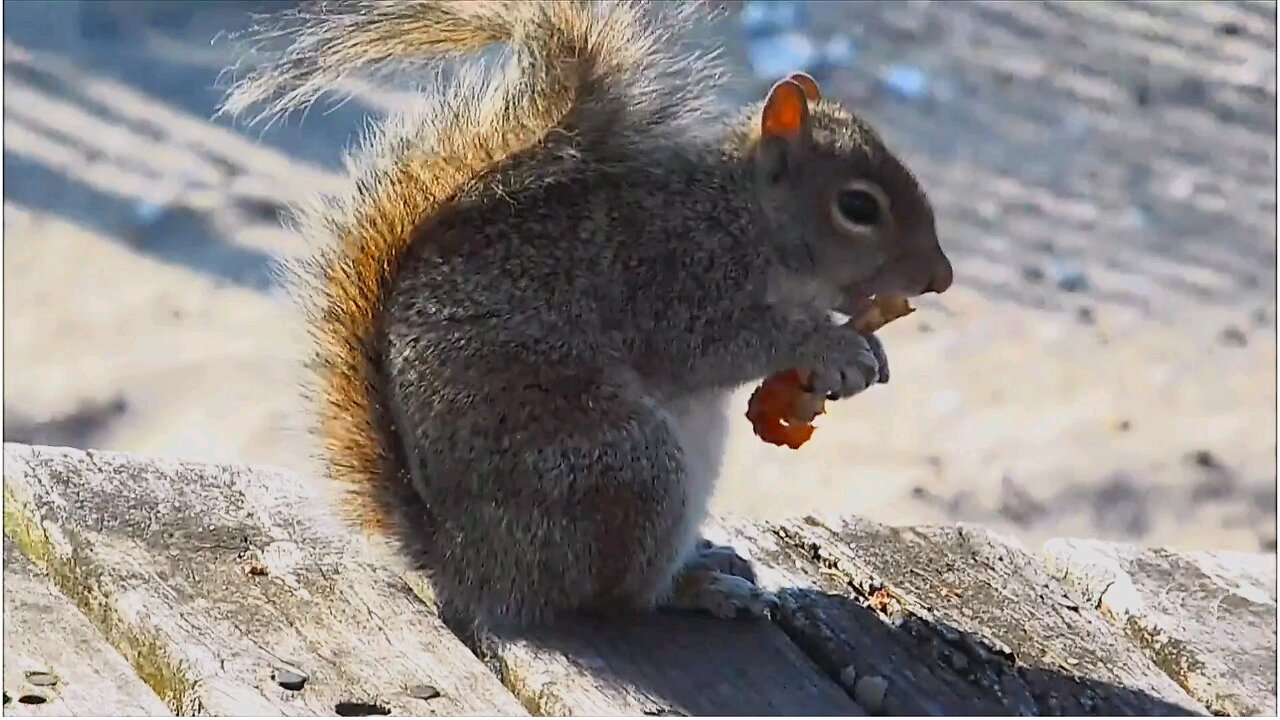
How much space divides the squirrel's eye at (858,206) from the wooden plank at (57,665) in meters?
0.71

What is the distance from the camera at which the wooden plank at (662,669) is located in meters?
1.18

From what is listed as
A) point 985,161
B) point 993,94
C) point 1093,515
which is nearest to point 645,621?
point 1093,515

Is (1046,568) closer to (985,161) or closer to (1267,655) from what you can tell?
(1267,655)

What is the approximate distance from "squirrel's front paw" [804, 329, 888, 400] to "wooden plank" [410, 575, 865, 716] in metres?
0.23

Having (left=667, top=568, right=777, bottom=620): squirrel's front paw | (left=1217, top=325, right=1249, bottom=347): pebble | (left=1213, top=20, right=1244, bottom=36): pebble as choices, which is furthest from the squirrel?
(left=1213, top=20, right=1244, bottom=36): pebble

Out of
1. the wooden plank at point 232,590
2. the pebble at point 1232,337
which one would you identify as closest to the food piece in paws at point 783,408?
the wooden plank at point 232,590

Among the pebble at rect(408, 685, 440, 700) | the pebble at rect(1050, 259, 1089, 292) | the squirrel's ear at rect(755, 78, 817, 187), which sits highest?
the squirrel's ear at rect(755, 78, 817, 187)

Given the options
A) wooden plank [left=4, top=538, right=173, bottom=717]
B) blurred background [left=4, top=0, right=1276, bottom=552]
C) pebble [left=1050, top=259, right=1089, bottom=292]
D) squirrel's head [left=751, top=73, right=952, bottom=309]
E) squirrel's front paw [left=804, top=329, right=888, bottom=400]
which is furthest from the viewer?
pebble [left=1050, top=259, right=1089, bottom=292]

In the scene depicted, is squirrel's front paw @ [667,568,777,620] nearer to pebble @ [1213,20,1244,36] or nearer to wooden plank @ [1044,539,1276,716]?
wooden plank @ [1044,539,1276,716]

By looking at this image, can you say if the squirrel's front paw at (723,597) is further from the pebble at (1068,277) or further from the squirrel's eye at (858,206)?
the pebble at (1068,277)

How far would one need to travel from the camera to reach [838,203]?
162 cm

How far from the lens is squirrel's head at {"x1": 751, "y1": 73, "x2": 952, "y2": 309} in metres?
1.57

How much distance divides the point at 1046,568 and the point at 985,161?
2.81 m

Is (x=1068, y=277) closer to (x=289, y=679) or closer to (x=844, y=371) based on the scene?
(x=844, y=371)
